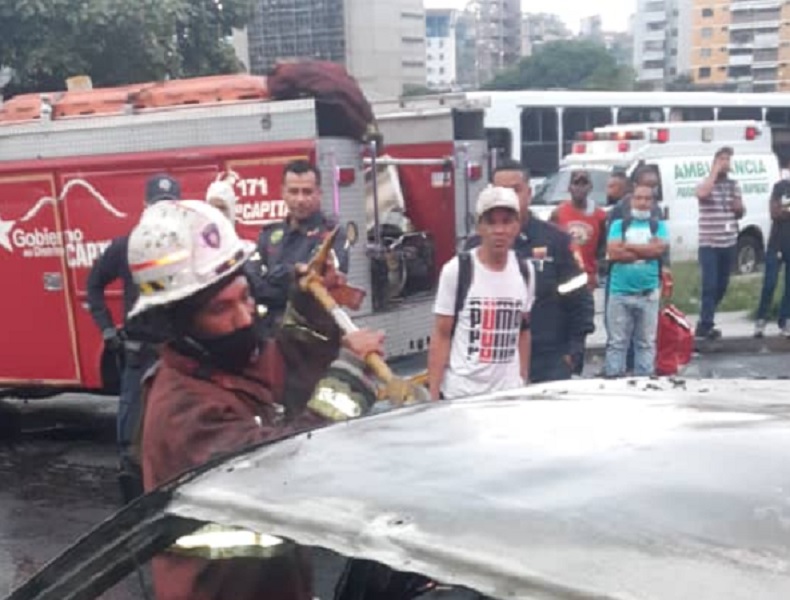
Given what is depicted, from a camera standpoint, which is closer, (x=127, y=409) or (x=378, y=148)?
(x=127, y=409)

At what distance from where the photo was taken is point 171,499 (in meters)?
2.06

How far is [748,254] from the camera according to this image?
18.1 metres

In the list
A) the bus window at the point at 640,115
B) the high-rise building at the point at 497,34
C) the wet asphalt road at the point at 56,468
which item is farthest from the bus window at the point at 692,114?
the high-rise building at the point at 497,34

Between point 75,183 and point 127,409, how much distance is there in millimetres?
2263

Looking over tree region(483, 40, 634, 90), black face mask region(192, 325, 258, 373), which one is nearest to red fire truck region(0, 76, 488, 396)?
black face mask region(192, 325, 258, 373)

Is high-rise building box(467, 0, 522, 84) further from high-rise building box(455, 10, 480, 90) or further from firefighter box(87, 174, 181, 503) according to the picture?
firefighter box(87, 174, 181, 503)

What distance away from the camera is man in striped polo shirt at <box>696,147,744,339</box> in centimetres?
1056

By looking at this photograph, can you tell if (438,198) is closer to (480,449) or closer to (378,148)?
(378,148)

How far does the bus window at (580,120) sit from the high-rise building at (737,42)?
7997 cm

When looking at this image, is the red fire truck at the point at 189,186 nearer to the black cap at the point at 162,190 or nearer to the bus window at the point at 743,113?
the black cap at the point at 162,190

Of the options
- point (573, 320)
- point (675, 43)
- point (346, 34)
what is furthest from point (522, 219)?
point (675, 43)

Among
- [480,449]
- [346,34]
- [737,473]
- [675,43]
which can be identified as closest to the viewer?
[737,473]

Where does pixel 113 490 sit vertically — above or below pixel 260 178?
below

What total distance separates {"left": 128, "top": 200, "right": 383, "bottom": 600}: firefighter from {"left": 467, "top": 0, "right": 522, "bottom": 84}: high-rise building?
438 ft
